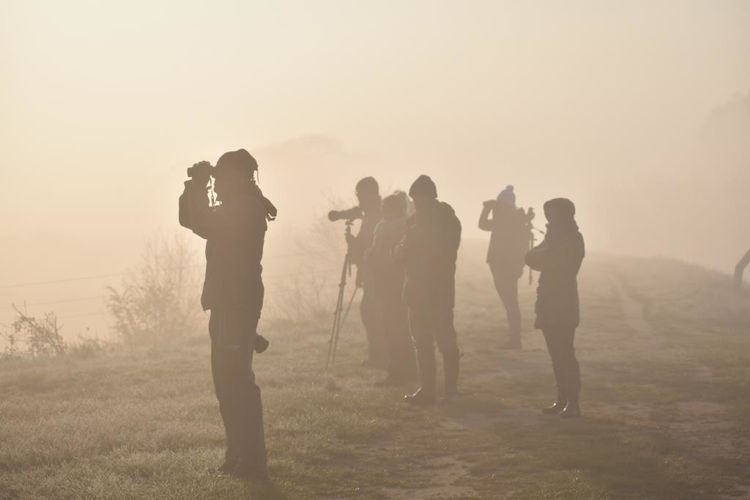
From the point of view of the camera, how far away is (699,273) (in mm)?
37312

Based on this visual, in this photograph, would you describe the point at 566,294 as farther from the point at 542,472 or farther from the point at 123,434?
the point at 123,434

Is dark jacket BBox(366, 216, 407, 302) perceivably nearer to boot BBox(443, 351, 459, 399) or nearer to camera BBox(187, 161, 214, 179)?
boot BBox(443, 351, 459, 399)

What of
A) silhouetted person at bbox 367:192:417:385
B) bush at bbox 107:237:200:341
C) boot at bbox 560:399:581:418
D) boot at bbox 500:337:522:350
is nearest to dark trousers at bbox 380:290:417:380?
silhouetted person at bbox 367:192:417:385

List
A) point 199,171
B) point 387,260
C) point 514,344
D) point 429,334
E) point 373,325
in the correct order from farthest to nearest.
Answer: point 514,344
point 373,325
point 387,260
point 429,334
point 199,171

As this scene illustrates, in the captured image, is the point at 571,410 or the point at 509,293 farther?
the point at 509,293

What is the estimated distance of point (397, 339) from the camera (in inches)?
506

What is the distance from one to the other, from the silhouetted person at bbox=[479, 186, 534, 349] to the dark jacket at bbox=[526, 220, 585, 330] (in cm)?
610

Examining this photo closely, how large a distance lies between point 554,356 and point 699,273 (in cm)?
2875

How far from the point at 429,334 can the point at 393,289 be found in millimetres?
1767

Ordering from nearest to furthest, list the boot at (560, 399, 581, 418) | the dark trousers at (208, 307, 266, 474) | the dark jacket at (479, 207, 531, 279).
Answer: the dark trousers at (208, 307, 266, 474), the boot at (560, 399, 581, 418), the dark jacket at (479, 207, 531, 279)

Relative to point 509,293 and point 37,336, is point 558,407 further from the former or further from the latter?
point 37,336

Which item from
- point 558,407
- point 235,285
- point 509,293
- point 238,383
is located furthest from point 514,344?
point 235,285

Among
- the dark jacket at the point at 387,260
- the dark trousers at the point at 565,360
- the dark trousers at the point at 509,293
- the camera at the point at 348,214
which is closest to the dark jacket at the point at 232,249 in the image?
the dark trousers at the point at 565,360

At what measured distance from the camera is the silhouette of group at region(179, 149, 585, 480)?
744 centimetres
